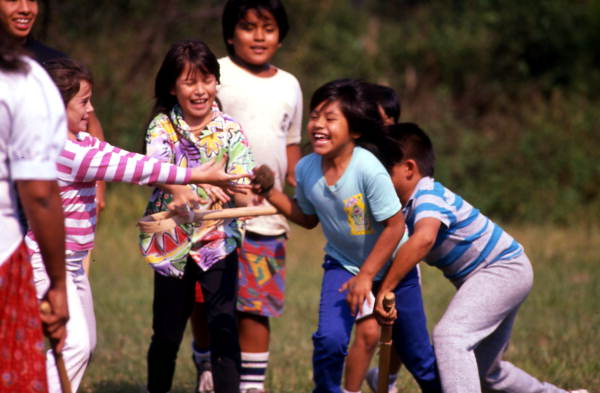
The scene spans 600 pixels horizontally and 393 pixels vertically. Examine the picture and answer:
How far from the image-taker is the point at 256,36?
503 centimetres

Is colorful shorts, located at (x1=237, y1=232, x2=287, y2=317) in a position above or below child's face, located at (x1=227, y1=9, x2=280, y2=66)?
below

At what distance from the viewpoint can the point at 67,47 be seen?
12.7 meters

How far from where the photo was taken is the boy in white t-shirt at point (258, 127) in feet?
16.6

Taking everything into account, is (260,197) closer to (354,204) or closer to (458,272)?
(354,204)

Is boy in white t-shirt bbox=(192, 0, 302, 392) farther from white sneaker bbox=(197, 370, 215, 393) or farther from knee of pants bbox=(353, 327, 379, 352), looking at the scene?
knee of pants bbox=(353, 327, 379, 352)

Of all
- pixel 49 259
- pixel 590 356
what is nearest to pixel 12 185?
pixel 49 259

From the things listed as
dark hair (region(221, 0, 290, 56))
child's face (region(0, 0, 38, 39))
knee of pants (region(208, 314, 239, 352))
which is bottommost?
knee of pants (region(208, 314, 239, 352))

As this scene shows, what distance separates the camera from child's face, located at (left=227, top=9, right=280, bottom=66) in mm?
5031

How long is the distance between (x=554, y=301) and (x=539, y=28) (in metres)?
7.86

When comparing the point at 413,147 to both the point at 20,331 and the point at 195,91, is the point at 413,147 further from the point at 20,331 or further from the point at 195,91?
the point at 20,331

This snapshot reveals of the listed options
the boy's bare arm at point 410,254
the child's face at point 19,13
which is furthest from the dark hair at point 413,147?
the child's face at point 19,13

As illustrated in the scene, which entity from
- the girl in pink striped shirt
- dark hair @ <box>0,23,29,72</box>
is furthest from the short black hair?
dark hair @ <box>0,23,29,72</box>

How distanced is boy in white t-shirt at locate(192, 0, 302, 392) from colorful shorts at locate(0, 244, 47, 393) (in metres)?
2.18

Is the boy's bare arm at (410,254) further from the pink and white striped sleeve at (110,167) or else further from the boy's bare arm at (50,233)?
the boy's bare arm at (50,233)
